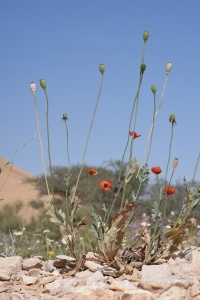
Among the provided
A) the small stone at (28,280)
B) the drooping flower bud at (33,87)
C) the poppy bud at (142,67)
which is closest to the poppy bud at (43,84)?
the drooping flower bud at (33,87)

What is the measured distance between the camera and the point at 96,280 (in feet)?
13.9

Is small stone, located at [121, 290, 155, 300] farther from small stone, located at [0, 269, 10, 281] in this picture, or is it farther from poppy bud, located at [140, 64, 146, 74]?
poppy bud, located at [140, 64, 146, 74]

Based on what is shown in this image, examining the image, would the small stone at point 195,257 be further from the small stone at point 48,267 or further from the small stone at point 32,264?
the small stone at point 32,264

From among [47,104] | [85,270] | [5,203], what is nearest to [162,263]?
Result: [85,270]

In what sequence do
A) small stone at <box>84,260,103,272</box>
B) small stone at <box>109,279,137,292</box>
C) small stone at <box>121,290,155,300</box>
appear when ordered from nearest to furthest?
small stone at <box>121,290,155,300</box>
small stone at <box>109,279,137,292</box>
small stone at <box>84,260,103,272</box>

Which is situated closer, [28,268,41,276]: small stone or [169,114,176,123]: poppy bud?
[28,268,41,276]: small stone

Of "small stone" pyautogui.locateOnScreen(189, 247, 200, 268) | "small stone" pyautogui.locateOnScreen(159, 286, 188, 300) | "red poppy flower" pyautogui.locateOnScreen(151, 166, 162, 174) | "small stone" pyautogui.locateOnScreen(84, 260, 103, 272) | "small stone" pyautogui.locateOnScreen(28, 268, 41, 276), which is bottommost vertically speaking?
"small stone" pyautogui.locateOnScreen(159, 286, 188, 300)

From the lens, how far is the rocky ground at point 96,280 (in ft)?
13.1

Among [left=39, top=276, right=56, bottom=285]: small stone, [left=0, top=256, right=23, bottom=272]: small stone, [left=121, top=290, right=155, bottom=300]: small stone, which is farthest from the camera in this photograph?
[left=0, top=256, right=23, bottom=272]: small stone

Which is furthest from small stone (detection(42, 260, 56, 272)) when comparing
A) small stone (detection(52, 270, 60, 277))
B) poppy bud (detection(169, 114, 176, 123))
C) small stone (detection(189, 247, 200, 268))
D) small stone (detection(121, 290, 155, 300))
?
poppy bud (detection(169, 114, 176, 123))

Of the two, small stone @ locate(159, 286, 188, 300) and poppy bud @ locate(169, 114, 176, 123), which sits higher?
poppy bud @ locate(169, 114, 176, 123)

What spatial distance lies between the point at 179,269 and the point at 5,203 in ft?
46.9

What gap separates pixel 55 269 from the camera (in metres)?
4.83

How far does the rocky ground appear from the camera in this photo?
3.99 metres
